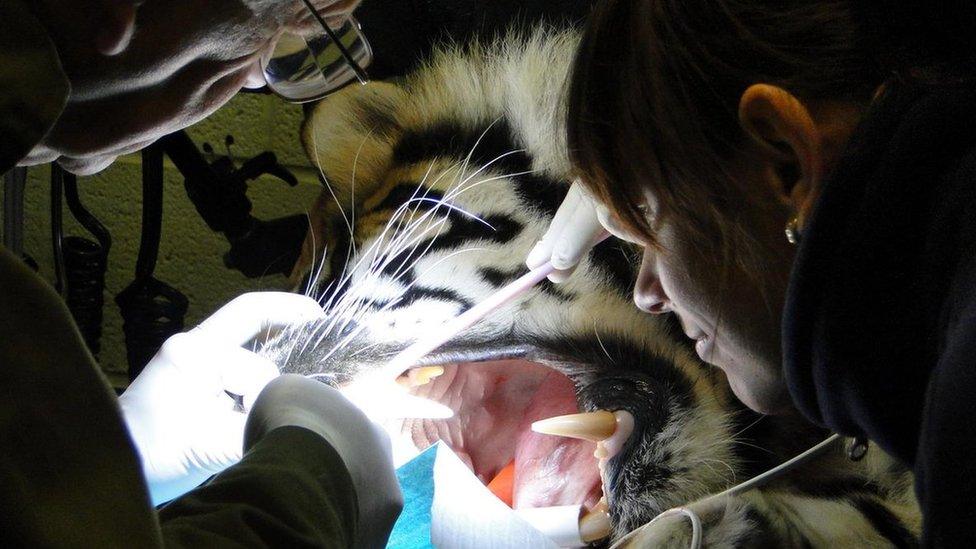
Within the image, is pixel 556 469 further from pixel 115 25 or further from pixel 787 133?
pixel 115 25

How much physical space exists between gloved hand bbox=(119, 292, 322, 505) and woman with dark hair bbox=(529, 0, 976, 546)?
404mm

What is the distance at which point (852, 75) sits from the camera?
2.17 feet

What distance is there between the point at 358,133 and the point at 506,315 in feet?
1.01

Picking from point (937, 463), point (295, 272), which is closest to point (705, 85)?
point (937, 463)

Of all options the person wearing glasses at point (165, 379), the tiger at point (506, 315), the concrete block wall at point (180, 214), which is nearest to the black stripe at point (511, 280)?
the tiger at point (506, 315)

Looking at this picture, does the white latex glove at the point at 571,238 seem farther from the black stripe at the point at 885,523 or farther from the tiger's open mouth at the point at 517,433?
the black stripe at the point at 885,523

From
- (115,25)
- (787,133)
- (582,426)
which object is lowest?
(582,426)

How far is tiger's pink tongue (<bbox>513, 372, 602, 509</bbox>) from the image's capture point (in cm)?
110

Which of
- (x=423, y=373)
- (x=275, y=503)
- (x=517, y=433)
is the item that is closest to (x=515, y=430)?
(x=517, y=433)

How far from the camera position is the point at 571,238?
979 millimetres

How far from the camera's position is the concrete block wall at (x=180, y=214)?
1540 millimetres

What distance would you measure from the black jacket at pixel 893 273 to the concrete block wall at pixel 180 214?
1.07m

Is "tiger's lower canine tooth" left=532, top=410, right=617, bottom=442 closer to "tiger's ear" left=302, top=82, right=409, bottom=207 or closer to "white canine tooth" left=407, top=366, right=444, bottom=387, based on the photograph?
"white canine tooth" left=407, top=366, right=444, bottom=387

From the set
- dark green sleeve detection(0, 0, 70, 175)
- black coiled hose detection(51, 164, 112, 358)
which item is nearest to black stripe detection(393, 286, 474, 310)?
black coiled hose detection(51, 164, 112, 358)
